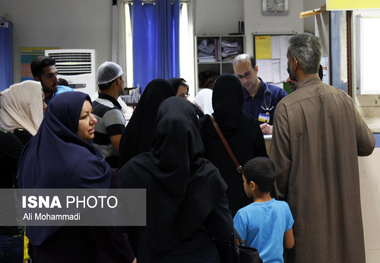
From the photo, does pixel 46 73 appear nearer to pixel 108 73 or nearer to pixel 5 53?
pixel 108 73

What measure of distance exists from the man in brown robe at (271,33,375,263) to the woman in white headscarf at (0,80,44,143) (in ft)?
4.24

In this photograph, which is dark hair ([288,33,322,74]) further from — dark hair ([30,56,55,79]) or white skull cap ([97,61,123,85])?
dark hair ([30,56,55,79])

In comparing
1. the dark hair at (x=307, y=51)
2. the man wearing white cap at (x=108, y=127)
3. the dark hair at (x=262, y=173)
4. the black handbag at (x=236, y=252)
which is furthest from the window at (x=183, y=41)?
the black handbag at (x=236, y=252)

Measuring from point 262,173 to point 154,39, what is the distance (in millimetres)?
5258

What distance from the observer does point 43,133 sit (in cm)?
170

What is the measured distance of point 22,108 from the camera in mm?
2549

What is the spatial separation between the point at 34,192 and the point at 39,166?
100 mm

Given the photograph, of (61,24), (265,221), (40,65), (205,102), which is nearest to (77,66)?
(61,24)

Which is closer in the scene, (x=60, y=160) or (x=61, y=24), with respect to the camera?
(x=60, y=160)

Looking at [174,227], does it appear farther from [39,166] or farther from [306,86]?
[306,86]

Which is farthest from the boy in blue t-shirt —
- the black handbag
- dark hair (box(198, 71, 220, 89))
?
dark hair (box(198, 71, 220, 89))

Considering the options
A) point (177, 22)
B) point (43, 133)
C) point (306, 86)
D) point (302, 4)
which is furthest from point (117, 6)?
point (43, 133)

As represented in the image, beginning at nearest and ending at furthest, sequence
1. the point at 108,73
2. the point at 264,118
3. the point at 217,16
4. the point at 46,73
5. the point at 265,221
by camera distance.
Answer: the point at 265,221 < the point at 108,73 < the point at 264,118 < the point at 46,73 < the point at 217,16

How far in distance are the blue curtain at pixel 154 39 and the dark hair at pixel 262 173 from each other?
4.98 m
